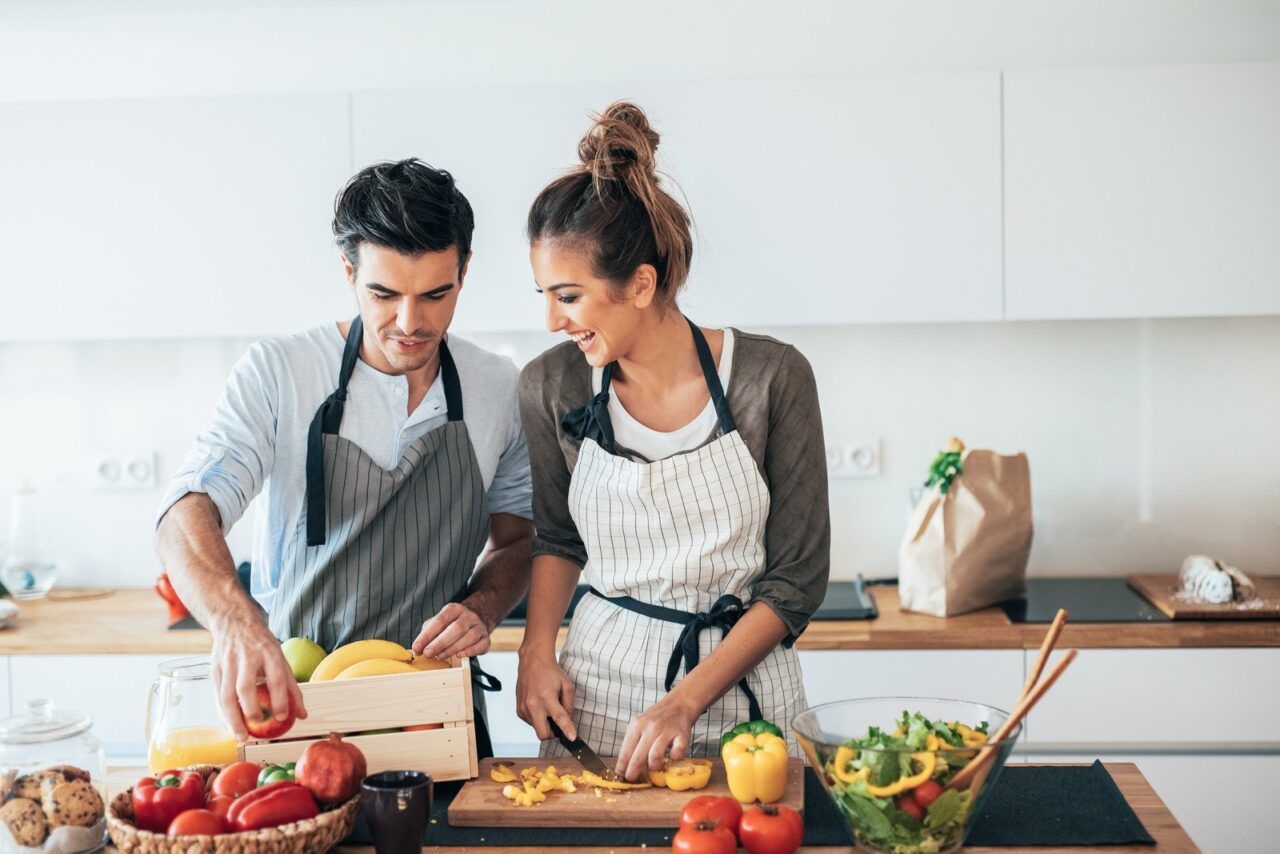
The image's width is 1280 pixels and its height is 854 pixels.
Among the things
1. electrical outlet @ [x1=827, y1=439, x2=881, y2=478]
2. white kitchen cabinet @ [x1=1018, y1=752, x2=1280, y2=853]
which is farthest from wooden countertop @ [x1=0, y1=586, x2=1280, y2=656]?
electrical outlet @ [x1=827, y1=439, x2=881, y2=478]

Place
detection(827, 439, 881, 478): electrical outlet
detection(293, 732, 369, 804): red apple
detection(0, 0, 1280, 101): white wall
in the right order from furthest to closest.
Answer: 1. detection(827, 439, 881, 478): electrical outlet
2. detection(0, 0, 1280, 101): white wall
3. detection(293, 732, 369, 804): red apple

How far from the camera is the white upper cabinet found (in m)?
2.54

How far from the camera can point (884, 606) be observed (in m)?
2.71

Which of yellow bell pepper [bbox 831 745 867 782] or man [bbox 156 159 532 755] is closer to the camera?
yellow bell pepper [bbox 831 745 867 782]

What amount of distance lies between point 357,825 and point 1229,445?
234 cm

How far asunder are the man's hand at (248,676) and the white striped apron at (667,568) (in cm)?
46

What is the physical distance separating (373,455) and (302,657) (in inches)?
13.7

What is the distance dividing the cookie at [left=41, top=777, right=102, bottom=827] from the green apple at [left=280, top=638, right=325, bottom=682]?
0.90 feet

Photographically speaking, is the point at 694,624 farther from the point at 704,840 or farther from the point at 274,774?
the point at 274,774

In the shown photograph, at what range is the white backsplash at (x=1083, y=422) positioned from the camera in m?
2.92

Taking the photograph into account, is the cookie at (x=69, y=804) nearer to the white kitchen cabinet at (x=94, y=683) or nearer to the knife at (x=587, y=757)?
the knife at (x=587, y=757)

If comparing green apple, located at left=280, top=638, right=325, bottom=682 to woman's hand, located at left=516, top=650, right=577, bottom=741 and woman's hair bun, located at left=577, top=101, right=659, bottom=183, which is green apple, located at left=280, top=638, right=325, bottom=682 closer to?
woman's hand, located at left=516, top=650, right=577, bottom=741

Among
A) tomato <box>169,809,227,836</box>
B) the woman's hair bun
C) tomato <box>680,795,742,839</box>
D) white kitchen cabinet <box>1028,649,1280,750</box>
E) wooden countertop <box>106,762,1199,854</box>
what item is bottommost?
white kitchen cabinet <box>1028,649,1280,750</box>

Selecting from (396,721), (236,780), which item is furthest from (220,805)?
(396,721)
